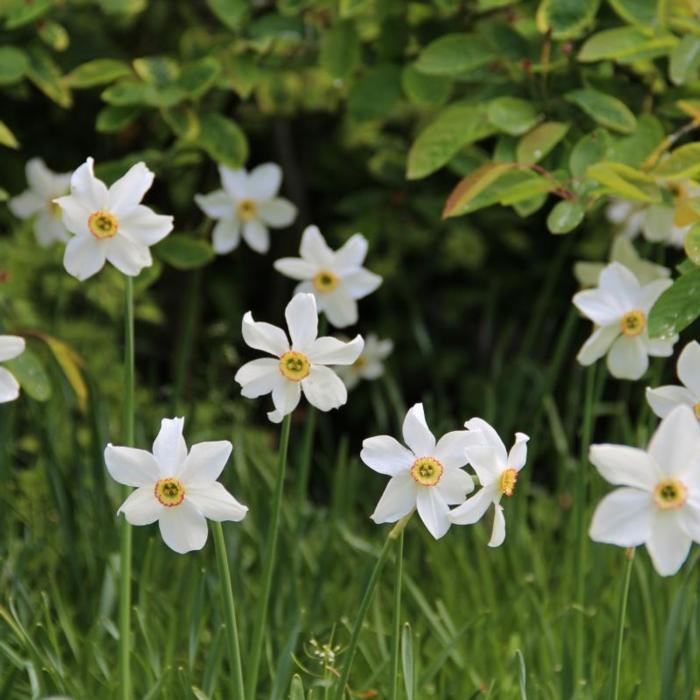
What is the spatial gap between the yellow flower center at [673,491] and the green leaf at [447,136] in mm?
988

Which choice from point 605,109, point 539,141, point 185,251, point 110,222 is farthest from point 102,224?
point 605,109

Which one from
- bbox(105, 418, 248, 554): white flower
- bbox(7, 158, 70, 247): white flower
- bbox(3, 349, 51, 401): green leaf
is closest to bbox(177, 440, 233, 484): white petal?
bbox(105, 418, 248, 554): white flower

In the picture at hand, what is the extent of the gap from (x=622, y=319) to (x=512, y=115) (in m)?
0.48

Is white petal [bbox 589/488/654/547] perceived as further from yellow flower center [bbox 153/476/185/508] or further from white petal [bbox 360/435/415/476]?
yellow flower center [bbox 153/476/185/508]

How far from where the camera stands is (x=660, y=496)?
108 centimetres

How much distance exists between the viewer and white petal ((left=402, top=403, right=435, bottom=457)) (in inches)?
49.6

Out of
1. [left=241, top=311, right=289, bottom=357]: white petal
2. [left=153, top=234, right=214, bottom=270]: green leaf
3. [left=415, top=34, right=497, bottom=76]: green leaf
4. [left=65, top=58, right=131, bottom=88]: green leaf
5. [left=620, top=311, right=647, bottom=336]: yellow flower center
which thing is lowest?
[left=241, top=311, right=289, bottom=357]: white petal

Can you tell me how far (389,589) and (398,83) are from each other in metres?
0.98

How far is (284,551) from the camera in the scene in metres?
2.10

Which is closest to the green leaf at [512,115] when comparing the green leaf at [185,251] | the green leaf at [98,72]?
the green leaf at [185,251]

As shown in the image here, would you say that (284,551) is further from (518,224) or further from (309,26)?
(518,224)

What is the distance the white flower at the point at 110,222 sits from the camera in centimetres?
144

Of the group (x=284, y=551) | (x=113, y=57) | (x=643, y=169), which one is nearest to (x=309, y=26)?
(x=113, y=57)

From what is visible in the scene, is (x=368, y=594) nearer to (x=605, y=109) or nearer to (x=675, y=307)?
(x=675, y=307)
